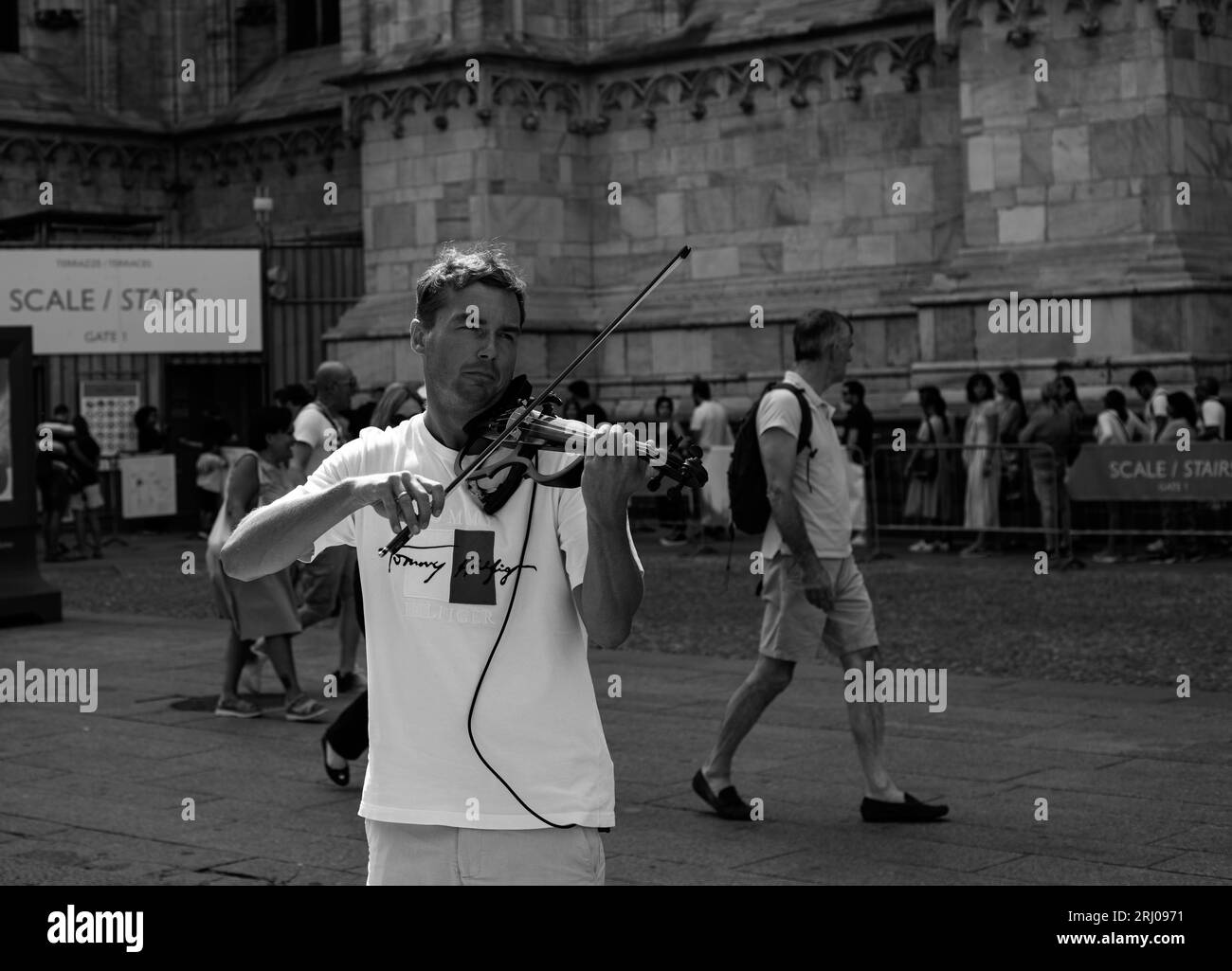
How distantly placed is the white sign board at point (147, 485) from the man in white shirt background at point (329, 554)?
13.6m

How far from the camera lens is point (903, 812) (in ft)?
23.5

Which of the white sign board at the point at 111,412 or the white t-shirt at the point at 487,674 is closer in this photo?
the white t-shirt at the point at 487,674

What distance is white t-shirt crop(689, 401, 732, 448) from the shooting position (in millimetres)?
20156

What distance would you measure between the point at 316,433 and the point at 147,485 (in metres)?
14.4

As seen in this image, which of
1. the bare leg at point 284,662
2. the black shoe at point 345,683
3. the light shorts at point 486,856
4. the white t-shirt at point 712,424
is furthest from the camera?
the white t-shirt at point 712,424

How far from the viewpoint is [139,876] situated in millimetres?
6492

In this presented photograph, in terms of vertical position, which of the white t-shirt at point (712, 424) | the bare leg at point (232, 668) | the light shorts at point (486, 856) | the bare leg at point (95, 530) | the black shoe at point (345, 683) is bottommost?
the black shoe at point (345, 683)

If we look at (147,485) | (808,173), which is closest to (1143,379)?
(808,173)

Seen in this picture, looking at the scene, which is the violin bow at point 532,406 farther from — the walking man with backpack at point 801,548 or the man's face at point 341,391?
the man's face at point 341,391

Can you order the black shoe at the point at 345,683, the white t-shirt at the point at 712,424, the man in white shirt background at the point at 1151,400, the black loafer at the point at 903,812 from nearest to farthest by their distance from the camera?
1. the black loafer at the point at 903,812
2. the black shoe at the point at 345,683
3. the man in white shirt background at the point at 1151,400
4. the white t-shirt at the point at 712,424

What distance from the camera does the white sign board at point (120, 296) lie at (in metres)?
22.8

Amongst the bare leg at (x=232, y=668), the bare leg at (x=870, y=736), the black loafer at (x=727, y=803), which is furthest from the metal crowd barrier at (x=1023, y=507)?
the black loafer at (x=727, y=803)

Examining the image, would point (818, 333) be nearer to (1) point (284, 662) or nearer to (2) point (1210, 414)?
(1) point (284, 662)
